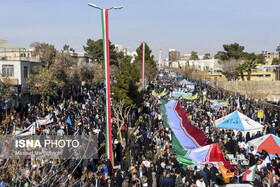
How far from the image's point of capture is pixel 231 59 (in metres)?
76.7

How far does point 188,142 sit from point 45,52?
74.8ft

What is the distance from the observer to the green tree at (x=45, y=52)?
115 feet

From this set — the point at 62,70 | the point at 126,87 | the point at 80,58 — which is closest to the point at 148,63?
the point at 80,58

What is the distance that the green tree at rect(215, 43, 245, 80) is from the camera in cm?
7325

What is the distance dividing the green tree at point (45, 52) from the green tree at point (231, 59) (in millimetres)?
47042

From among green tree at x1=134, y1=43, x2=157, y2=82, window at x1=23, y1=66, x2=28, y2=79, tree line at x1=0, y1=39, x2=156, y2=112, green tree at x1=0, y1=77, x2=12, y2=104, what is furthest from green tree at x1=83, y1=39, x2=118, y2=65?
green tree at x1=0, y1=77, x2=12, y2=104

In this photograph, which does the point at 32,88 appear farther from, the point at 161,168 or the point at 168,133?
the point at 161,168

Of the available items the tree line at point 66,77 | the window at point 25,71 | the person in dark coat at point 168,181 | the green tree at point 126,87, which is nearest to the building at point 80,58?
the tree line at point 66,77

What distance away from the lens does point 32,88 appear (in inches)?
1276

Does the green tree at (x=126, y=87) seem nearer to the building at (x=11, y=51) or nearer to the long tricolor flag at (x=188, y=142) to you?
the long tricolor flag at (x=188, y=142)

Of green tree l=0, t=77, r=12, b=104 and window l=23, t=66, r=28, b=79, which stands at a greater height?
window l=23, t=66, r=28, b=79

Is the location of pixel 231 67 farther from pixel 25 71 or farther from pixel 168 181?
pixel 168 181

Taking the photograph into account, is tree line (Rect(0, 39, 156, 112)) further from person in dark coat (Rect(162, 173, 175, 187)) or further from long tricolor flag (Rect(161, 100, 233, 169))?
person in dark coat (Rect(162, 173, 175, 187))

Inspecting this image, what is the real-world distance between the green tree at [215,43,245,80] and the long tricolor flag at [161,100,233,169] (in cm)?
4689
